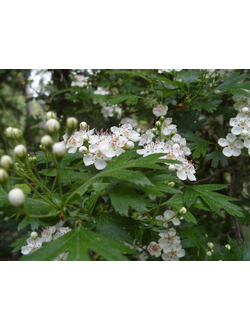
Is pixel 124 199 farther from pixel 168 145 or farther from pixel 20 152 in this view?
pixel 168 145

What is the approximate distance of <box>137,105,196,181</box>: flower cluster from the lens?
1498 mm

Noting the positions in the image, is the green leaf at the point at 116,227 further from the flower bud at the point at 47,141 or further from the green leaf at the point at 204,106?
the green leaf at the point at 204,106

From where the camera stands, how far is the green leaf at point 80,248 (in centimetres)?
90

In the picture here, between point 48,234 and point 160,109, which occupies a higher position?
point 160,109

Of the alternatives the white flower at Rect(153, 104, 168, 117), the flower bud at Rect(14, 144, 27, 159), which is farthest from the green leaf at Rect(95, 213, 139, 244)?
the white flower at Rect(153, 104, 168, 117)

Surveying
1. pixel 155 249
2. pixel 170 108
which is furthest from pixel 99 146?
pixel 170 108

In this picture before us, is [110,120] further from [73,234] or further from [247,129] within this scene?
[73,234]

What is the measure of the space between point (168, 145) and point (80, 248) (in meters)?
0.90

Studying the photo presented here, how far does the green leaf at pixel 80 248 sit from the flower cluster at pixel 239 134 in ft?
4.19

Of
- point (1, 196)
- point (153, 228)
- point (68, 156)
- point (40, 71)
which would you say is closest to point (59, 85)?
point (40, 71)

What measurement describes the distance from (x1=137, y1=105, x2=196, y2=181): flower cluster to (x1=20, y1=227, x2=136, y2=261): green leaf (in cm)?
58

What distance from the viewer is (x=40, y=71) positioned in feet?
11.2

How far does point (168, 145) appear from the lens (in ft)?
5.16

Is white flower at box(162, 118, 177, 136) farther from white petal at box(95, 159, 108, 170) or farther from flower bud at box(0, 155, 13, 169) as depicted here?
flower bud at box(0, 155, 13, 169)
